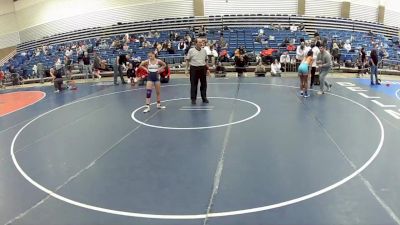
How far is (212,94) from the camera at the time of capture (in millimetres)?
13086

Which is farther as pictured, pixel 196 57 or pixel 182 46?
pixel 182 46

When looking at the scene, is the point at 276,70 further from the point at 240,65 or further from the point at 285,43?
the point at 285,43

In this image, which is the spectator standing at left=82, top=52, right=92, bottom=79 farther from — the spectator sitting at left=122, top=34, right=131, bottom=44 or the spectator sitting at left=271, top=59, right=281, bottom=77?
the spectator sitting at left=271, top=59, right=281, bottom=77

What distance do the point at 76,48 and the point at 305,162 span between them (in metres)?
22.7

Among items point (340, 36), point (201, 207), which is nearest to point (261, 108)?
point (201, 207)

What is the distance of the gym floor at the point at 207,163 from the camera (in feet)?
16.2

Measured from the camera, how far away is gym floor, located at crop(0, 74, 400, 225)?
493 cm

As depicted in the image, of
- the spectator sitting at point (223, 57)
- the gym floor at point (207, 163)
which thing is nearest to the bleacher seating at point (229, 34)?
Answer: the spectator sitting at point (223, 57)

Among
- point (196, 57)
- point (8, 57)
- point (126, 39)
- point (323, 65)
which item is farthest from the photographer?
point (8, 57)

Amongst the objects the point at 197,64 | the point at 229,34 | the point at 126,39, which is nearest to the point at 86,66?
the point at 126,39

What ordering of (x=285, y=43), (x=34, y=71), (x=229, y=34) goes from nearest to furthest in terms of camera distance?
(x=285, y=43) → (x=34, y=71) → (x=229, y=34)

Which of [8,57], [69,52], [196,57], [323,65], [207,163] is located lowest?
[8,57]

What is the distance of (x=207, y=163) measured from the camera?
21.7 ft

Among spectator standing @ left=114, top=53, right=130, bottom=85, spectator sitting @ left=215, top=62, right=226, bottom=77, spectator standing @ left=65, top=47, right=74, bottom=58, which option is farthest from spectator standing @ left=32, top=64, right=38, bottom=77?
spectator sitting @ left=215, top=62, right=226, bottom=77
